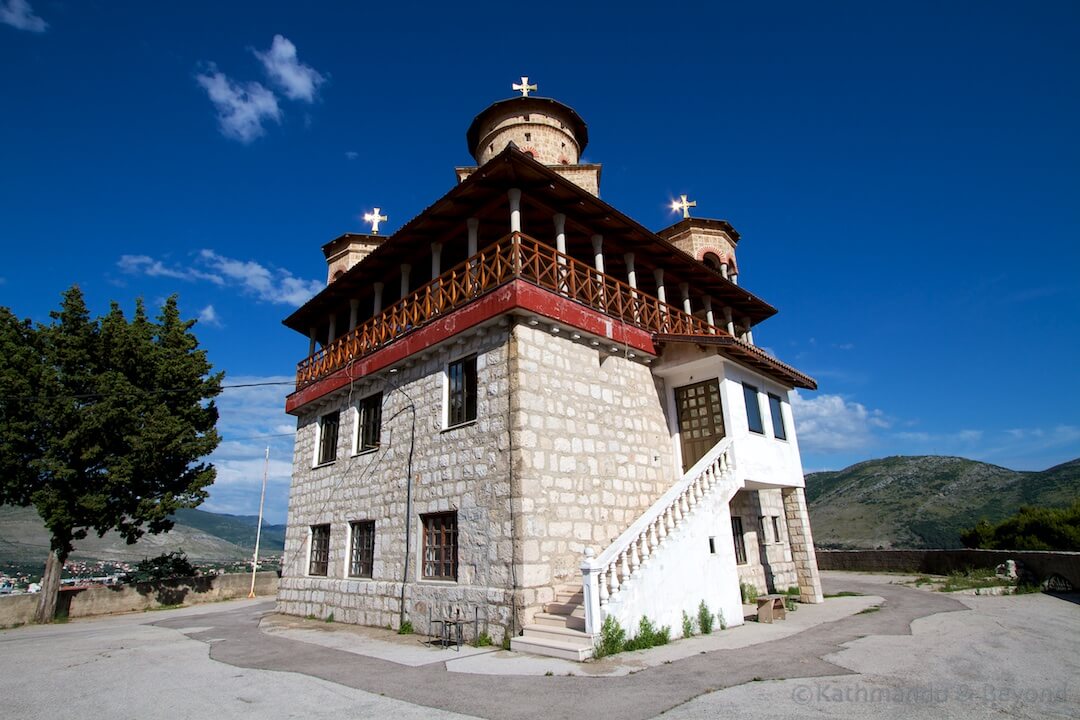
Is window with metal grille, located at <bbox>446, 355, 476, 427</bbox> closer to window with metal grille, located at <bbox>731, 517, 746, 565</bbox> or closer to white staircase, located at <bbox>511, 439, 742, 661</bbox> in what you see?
white staircase, located at <bbox>511, 439, 742, 661</bbox>

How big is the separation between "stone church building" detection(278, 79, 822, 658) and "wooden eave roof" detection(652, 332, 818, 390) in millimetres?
72

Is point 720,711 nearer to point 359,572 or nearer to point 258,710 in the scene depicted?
point 258,710

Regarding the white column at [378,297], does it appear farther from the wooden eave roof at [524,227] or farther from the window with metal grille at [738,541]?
the window with metal grille at [738,541]

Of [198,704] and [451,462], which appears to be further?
[451,462]

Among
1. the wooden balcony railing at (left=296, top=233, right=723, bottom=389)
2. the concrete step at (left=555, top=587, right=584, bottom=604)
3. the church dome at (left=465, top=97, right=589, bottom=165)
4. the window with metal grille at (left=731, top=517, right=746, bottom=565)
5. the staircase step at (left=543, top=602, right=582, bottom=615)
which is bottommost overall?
the staircase step at (left=543, top=602, right=582, bottom=615)

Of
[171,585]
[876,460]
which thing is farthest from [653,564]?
[876,460]

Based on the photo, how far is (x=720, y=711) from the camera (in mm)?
5000

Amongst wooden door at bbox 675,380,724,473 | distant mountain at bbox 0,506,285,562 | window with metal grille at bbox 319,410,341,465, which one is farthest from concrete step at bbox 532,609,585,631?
distant mountain at bbox 0,506,285,562

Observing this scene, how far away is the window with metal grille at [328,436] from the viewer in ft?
49.1

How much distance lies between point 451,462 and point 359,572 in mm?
4483

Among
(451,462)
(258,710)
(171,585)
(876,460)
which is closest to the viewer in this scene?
(258,710)

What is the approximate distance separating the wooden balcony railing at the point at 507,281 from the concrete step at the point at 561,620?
219 inches

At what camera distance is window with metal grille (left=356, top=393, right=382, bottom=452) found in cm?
1323

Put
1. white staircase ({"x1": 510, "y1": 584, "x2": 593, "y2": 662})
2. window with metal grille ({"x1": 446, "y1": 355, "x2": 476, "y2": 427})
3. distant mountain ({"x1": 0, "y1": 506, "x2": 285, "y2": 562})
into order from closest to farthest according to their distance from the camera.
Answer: white staircase ({"x1": 510, "y1": 584, "x2": 593, "y2": 662}) → window with metal grille ({"x1": 446, "y1": 355, "x2": 476, "y2": 427}) → distant mountain ({"x1": 0, "y1": 506, "x2": 285, "y2": 562})
